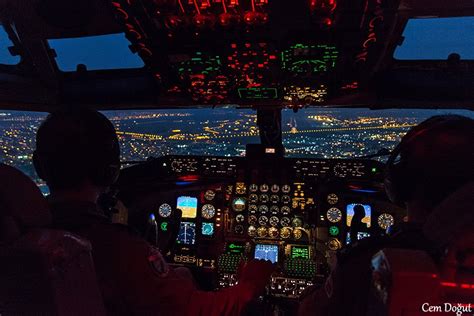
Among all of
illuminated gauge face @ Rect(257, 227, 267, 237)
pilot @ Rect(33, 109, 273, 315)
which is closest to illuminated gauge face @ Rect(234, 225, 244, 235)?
illuminated gauge face @ Rect(257, 227, 267, 237)

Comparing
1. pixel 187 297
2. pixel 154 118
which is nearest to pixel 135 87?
pixel 154 118

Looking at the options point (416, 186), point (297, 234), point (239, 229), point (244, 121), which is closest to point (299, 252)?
point (297, 234)

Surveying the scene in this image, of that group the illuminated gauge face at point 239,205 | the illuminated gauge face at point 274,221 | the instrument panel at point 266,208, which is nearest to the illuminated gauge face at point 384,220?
the instrument panel at point 266,208

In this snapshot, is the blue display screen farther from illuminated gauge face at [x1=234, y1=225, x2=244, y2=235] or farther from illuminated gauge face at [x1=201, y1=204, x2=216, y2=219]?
illuminated gauge face at [x1=201, y1=204, x2=216, y2=219]

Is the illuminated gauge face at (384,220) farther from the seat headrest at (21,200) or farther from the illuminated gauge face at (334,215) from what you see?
the seat headrest at (21,200)

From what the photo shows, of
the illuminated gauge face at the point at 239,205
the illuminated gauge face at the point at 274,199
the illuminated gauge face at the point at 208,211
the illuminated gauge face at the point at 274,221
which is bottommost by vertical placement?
the illuminated gauge face at the point at 274,221

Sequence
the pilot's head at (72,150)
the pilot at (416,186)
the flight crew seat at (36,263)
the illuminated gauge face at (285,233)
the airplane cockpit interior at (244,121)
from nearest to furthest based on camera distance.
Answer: the flight crew seat at (36,263) < the pilot at (416,186) < the pilot's head at (72,150) < the airplane cockpit interior at (244,121) < the illuminated gauge face at (285,233)

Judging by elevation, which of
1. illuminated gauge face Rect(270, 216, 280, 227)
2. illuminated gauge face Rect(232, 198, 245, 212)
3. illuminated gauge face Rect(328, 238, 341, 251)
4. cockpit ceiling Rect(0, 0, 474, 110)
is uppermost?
cockpit ceiling Rect(0, 0, 474, 110)
